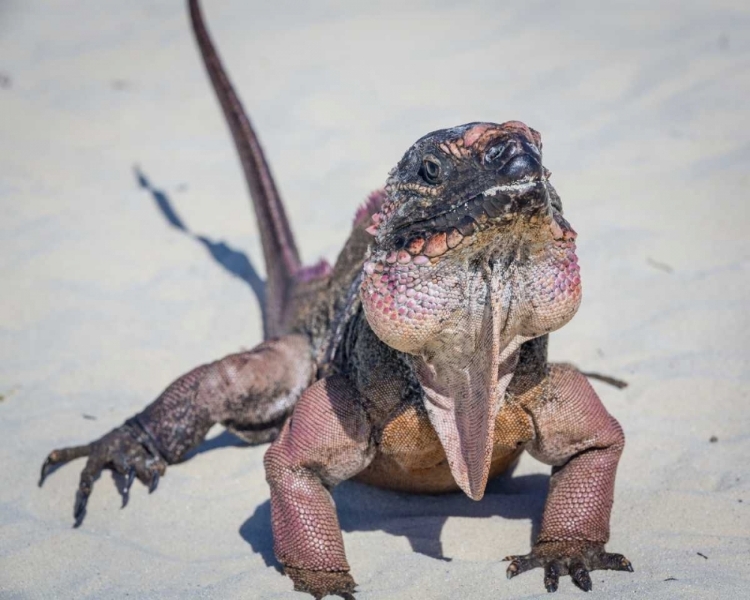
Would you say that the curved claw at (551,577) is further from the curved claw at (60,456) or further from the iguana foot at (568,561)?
the curved claw at (60,456)

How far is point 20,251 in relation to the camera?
18.1ft

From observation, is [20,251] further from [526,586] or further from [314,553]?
[526,586]

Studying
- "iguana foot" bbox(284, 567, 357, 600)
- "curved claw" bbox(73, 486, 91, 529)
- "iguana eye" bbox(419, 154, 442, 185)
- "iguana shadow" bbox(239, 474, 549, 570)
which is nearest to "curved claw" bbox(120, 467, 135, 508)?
"curved claw" bbox(73, 486, 91, 529)

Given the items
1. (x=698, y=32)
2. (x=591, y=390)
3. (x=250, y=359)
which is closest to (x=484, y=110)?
(x=698, y=32)

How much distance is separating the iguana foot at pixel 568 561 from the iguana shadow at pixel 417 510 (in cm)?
19

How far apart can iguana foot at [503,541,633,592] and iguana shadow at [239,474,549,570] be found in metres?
0.19

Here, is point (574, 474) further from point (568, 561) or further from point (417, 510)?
point (417, 510)

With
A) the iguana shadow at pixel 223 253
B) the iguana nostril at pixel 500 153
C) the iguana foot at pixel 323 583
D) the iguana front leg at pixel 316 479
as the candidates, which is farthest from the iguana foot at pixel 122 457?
the iguana nostril at pixel 500 153

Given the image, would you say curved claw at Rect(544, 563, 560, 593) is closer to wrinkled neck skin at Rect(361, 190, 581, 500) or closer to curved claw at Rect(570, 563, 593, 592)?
curved claw at Rect(570, 563, 593, 592)

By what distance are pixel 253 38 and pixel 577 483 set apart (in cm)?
663

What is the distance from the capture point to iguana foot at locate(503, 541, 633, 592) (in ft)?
9.46

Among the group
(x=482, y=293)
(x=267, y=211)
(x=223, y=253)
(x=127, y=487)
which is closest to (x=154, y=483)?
(x=127, y=487)

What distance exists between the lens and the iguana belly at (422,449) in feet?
9.60

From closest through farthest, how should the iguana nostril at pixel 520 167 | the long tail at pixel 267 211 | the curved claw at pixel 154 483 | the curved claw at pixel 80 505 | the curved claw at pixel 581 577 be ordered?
the iguana nostril at pixel 520 167 < the curved claw at pixel 581 577 < the curved claw at pixel 80 505 < the curved claw at pixel 154 483 < the long tail at pixel 267 211
